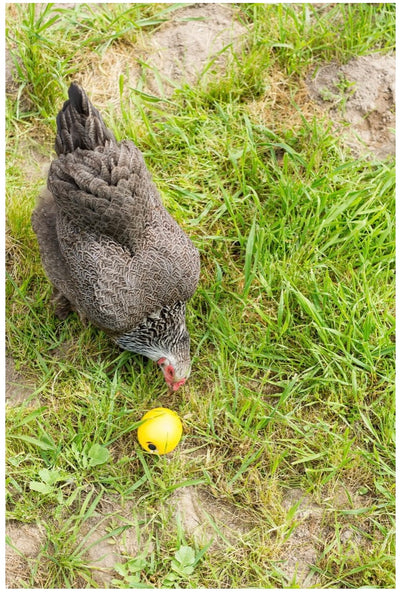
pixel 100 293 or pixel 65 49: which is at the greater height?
pixel 65 49

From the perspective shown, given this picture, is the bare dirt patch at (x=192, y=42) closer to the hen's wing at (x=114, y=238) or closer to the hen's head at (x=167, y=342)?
the hen's wing at (x=114, y=238)

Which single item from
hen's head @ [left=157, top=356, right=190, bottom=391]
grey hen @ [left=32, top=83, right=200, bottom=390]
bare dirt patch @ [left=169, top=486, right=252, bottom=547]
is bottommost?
bare dirt patch @ [left=169, top=486, right=252, bottom=547]

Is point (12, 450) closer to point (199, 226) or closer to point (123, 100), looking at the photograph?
point (199, 226)

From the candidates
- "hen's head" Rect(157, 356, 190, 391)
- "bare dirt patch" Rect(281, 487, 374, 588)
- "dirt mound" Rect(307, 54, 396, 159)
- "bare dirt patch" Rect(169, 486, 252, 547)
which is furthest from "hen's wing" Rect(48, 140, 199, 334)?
"dirt mound" Rect(307, 54, 396, 159)

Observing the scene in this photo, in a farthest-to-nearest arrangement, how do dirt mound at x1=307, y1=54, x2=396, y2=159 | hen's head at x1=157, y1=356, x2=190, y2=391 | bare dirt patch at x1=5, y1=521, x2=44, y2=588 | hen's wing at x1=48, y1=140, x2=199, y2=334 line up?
dirt mound at x1=307, y1=54, x2=396, y2=159
hen's head at x1=157, y1=356, x2=190, y2=391
bare dirt patch at x1=5, y1=521, x2=44, y2=588
hen's wing at x1=48, y1=140, x2=199, y2=334

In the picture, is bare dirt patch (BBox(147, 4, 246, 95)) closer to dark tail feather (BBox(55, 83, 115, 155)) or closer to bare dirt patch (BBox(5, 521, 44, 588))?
dark tail feather (BBox(55, 83, 115, 155))

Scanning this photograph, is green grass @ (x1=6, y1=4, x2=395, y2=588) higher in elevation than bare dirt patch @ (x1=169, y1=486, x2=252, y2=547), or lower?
higher

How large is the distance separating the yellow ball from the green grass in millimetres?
90

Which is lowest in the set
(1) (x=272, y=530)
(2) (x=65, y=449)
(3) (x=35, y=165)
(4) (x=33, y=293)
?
(1) (x=272, y=530)

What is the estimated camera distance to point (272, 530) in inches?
124

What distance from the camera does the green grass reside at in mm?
3164

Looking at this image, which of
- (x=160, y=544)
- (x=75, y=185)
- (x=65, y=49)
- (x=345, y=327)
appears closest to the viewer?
(x=75, y=185)

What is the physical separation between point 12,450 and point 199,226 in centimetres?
161

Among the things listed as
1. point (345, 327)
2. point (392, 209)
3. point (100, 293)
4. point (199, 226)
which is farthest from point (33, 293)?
point (392, 209)
